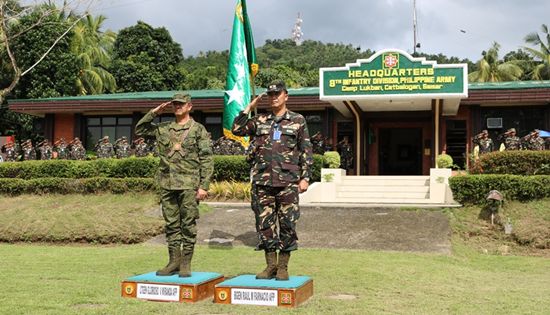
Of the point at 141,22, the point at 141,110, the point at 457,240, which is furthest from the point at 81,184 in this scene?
the point at 141,22

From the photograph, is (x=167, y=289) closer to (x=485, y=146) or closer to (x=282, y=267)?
(x=282, y=267)

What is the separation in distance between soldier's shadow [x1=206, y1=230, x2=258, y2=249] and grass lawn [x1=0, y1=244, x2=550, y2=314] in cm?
38

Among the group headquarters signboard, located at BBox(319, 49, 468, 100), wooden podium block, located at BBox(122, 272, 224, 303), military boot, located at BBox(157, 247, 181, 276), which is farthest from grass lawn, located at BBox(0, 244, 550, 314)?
headquarters signboard, located at BBox(319, 49, 468, 100)

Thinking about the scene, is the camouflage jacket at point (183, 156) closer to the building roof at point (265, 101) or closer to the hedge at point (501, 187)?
the hedge at point (501, 187)

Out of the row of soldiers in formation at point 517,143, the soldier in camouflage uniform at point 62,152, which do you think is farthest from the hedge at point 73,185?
the row of soldiers in formation at point 517,143

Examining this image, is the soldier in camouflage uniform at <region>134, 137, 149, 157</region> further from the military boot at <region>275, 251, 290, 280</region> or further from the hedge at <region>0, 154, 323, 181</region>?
the military boot at <region>275, 251, 290, 280</region>

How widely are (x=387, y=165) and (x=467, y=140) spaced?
13.3 ft

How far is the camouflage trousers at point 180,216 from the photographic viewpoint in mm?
6230

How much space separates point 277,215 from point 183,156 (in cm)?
121

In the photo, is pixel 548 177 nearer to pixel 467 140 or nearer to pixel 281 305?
pixel 467 140

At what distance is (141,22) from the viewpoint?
40219 millimetres

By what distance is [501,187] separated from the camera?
13258 mm

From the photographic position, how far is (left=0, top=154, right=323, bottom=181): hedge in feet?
57.3

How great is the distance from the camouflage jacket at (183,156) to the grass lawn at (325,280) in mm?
1316
